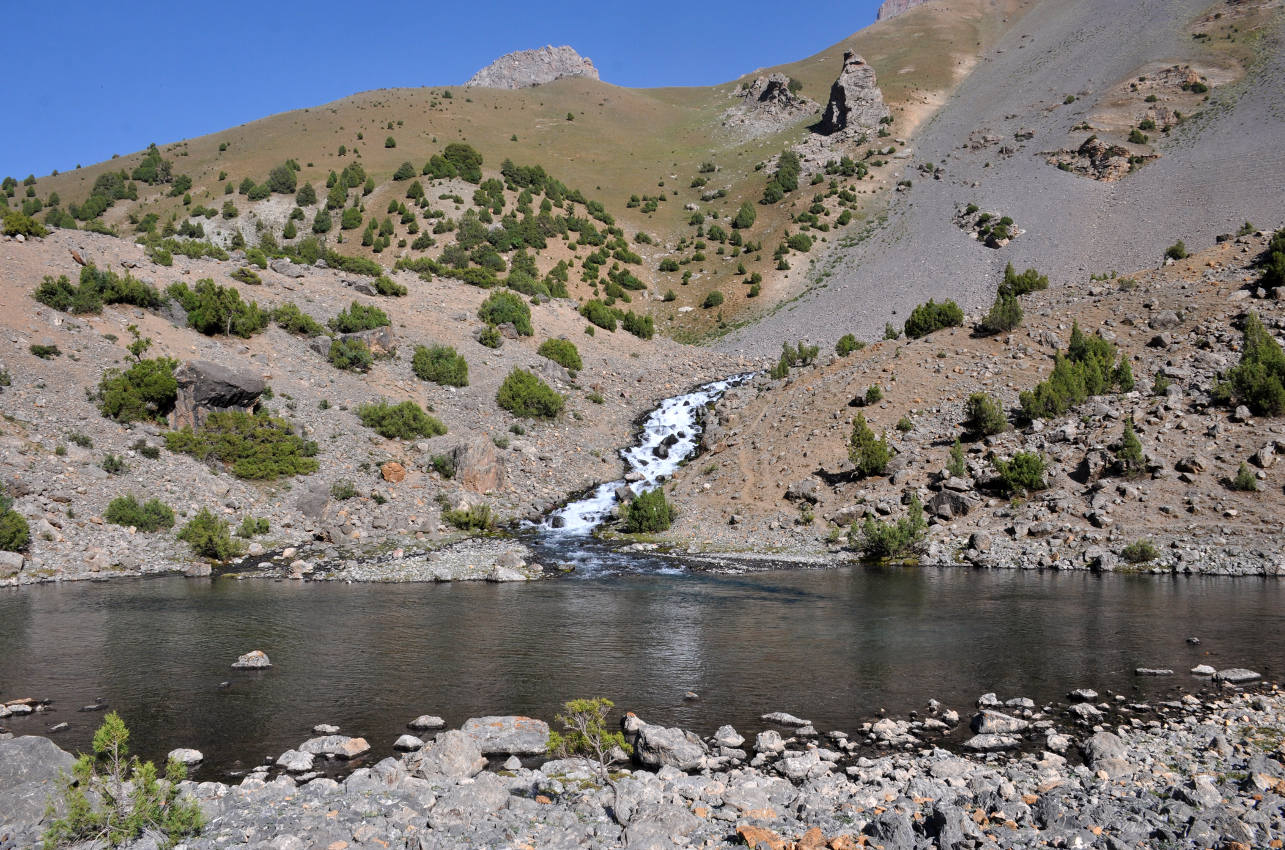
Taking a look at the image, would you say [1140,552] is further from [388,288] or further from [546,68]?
[546,68]

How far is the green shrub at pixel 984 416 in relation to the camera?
30438 mm

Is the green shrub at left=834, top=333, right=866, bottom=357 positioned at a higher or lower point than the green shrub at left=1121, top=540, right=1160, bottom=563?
higher

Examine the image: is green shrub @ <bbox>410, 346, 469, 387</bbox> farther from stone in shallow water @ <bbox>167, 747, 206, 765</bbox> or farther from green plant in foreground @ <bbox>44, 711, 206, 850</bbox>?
green plant in foreground @ <bbox>44, 711, 206, 850</bbox>

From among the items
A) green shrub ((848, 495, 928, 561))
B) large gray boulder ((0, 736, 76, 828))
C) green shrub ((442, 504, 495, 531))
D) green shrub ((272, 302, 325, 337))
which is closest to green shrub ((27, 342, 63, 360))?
green shrub ((272, 302, 325, 337))

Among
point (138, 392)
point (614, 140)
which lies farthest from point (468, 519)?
point (614, 140)

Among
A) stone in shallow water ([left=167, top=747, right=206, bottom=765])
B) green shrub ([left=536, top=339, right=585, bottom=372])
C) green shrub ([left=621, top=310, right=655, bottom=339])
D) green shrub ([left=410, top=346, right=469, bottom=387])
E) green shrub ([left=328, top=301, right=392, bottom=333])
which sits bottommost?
stone in shallow water ([left=167, top=747, right=206, bottom=765])

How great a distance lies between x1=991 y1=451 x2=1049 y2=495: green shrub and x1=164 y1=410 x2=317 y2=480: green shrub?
28.0 metres

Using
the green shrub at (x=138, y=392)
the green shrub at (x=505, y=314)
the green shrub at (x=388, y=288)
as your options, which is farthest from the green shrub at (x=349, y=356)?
the green shrub at (x=505, y=314)

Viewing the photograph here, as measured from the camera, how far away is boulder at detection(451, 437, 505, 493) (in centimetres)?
3375

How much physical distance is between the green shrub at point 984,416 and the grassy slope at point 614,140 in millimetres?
33850

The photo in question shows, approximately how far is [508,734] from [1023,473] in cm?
2315

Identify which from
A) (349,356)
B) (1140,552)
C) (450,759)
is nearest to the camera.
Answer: (450,759)

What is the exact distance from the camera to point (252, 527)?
91.0 ft

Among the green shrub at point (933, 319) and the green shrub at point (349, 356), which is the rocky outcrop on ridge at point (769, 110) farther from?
the green shrub at point (349, 356)
